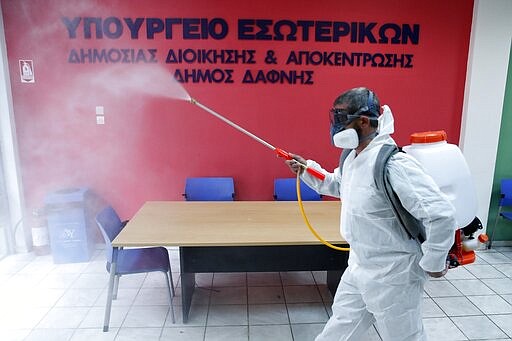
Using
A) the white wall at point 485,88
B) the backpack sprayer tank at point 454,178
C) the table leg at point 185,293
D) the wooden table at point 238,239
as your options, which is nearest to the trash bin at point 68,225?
the wooden table at point 238,239

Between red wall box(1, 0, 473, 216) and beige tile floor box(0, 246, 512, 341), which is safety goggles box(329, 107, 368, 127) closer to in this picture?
beige tile floor box(0, 246, 512, 341)

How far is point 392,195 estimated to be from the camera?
1.55 m

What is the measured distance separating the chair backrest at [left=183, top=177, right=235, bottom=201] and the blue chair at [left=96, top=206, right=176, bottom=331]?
91 centimetres

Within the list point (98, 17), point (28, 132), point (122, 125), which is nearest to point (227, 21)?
point (98, 17)

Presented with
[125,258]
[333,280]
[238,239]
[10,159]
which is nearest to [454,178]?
[238,239]

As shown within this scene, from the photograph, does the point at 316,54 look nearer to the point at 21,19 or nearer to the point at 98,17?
the point at 98,17

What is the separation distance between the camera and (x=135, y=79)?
369 centimetres

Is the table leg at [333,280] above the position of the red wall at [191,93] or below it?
below

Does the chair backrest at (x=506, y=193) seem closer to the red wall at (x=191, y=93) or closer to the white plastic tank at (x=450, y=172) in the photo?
the red wall at (x=191, y=93)

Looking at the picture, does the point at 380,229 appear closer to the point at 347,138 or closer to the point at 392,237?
the point at 392,237

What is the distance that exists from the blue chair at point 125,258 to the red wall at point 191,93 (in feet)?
3.85

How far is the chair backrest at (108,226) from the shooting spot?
2535mm

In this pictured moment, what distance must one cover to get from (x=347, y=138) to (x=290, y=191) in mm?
1995

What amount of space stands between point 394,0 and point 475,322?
3017 mm
